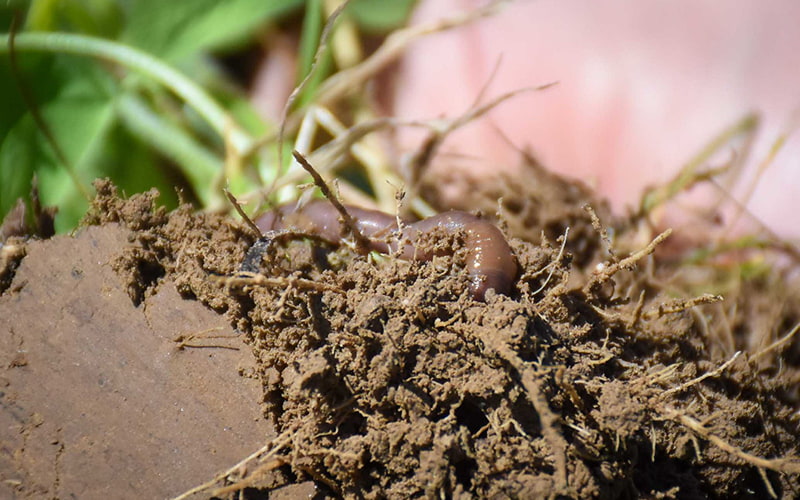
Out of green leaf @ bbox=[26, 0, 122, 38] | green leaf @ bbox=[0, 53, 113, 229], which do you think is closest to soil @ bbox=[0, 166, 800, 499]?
green leaf @ bbox=[0, 53, 113, 229]

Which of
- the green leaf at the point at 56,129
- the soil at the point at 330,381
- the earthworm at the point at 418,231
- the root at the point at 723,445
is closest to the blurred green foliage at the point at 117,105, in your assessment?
the green leaf at the point at 56,129

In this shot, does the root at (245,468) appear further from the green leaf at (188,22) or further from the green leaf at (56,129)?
the green leaf at (188,22)

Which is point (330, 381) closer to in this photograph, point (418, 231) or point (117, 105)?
point (418, 231)

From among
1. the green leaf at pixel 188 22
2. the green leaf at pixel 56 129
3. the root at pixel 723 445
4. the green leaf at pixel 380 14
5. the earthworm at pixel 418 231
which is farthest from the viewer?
the green leaf at pixel 380 14

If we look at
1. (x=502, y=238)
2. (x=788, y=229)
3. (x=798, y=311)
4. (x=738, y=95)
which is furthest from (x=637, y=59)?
(x=502, y=238)

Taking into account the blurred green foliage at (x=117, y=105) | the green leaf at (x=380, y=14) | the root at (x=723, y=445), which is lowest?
the root at (x=723, y=445)

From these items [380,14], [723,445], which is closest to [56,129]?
[380,14]

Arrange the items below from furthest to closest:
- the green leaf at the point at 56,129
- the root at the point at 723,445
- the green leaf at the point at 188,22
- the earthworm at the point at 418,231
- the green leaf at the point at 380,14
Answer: the green leaf at the point at 380,14 < the green leaf at the point at 188,22 < the green leaf at the point at 56,129 < the earthworm at the point at 418,231 < the root at the point at 723,445

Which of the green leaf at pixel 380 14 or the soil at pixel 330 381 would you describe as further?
the green leaf at pixel 380 14
